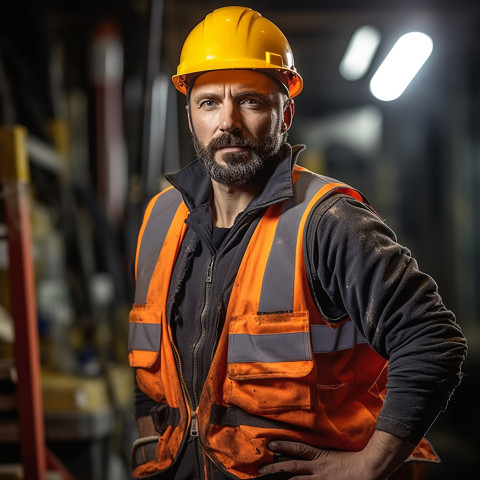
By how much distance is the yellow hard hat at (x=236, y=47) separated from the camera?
1720 millimetres

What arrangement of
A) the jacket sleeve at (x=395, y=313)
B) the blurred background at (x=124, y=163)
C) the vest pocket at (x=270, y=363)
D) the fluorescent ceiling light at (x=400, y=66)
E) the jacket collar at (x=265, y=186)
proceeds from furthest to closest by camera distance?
the blurred background at (x=124, y=163)
the fluorescent ceiling light at (x=400, y=66)
the jacket collar at (x=265, y=186)
the vest pocket at (x=270, y=363)
the jacket sleeve at (x=395, y=313)

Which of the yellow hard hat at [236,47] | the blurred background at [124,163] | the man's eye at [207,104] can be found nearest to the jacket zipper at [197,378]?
the man's eye at [207,104]

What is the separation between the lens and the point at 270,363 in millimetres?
1689

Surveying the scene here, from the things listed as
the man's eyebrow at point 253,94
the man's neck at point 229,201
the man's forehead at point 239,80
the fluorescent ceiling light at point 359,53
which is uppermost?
the fluorescent ceiling light at point 359,53

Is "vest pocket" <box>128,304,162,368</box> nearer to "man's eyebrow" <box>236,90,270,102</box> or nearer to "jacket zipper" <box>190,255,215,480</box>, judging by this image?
"jacket zipper" <box>190,255,215,480</box>

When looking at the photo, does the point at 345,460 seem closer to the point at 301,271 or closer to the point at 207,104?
the point at 301,271

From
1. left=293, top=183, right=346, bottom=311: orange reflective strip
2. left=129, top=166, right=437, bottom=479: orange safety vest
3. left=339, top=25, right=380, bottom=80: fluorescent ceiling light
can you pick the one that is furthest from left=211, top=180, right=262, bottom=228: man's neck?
left=339, top=25, right=380, bottom=80: fluorescent ceiling light

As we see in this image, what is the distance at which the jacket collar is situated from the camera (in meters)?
1.78

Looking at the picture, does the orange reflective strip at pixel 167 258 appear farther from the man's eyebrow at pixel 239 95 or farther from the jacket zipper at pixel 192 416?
the man's eyebrow at pixel 239 95

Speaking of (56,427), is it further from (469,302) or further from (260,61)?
(469,302)

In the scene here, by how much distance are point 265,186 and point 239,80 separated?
0.32 m

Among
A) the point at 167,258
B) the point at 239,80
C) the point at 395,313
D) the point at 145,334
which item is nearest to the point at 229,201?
the point at 167,258

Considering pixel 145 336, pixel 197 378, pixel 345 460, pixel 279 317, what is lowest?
pixel 345 460

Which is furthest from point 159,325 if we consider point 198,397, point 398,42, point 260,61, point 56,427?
point 56,427
